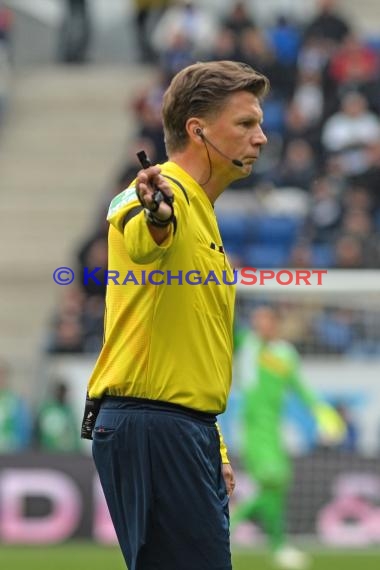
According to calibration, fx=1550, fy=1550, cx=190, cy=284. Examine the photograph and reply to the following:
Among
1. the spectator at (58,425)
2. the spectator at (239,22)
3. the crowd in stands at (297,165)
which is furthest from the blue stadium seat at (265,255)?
the spectator at (239,22)

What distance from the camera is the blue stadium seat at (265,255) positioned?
16.4 meters

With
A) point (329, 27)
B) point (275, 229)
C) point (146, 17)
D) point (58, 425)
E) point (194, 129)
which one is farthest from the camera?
point (146, 17)

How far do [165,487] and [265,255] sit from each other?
38.9 feet

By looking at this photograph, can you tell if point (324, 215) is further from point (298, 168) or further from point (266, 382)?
point (266, 382)

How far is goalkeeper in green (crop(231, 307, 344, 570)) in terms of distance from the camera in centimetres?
1254

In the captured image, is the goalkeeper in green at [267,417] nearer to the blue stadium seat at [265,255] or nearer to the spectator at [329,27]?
the blue stadium seat at [265,255]

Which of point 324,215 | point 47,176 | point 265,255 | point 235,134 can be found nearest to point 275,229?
point 265,255

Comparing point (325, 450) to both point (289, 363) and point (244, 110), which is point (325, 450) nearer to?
point (289, 363)

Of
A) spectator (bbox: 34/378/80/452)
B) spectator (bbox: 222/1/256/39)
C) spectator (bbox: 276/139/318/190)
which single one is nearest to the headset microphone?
spectator (bbox: 34/378/80/452)

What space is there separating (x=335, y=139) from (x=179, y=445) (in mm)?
13293

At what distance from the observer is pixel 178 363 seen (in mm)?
→ 4891

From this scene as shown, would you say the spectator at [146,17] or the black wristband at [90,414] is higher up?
the spectator at [146,17]

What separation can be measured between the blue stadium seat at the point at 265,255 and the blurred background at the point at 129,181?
3 cm

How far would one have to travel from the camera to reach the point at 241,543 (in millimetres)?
14117
